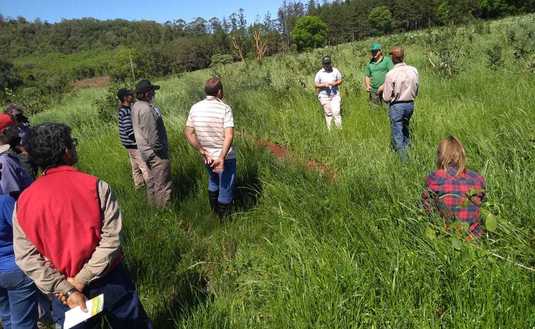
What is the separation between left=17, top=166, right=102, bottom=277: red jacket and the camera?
6.59 ft

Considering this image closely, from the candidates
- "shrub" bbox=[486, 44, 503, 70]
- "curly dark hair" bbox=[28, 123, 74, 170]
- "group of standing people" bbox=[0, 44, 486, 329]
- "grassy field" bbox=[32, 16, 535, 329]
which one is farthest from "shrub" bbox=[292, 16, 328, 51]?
"curly dark hair" bbox=[28, 123, 74, 170]

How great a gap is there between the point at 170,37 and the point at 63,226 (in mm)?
112899

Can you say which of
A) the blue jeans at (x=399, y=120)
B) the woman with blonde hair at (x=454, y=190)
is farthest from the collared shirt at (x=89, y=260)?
the blue jeans at (x=399, y=120)

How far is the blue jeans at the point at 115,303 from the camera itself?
87.2 inches

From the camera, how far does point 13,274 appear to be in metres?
2.75

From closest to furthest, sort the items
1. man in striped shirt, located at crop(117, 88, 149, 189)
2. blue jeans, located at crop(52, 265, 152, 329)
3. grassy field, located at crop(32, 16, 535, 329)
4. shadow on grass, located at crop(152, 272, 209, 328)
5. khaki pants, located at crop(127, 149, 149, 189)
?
blue jeans, located at crop(52, 265, 152, 329), grassy field, located at crop(32, 16, 535, 329), shadow on grass, located at crop(152, 272, 209, 328), man in striped shirt, located at crop(117, 88, 149, 189), khaki pants, located at crop(127, 149, 149, 189)

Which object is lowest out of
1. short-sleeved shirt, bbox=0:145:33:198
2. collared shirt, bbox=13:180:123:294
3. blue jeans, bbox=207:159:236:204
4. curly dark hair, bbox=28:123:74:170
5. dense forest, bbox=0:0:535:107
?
blue jeans, bbox=207:159:236:204

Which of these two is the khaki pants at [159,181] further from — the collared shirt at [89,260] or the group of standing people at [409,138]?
the group of standing people at [409,138]

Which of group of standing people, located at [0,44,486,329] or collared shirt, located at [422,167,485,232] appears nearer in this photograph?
group of standing people, located at [0,44,486,329]

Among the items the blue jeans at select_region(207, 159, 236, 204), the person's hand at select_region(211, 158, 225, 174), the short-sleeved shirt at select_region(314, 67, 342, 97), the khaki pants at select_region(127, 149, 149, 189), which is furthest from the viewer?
the short-sleeved shirt at select_region(314, 67, 342, 97)

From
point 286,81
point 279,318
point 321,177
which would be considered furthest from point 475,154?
point 286,81

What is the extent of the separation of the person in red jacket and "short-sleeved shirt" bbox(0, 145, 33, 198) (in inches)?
30.4

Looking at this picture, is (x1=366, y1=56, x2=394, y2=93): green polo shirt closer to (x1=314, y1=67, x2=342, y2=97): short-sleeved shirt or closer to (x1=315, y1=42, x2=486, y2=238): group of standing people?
(x1=315, y1=42, x2=486, y2=238): group of standing people

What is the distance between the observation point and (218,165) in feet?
14.4
